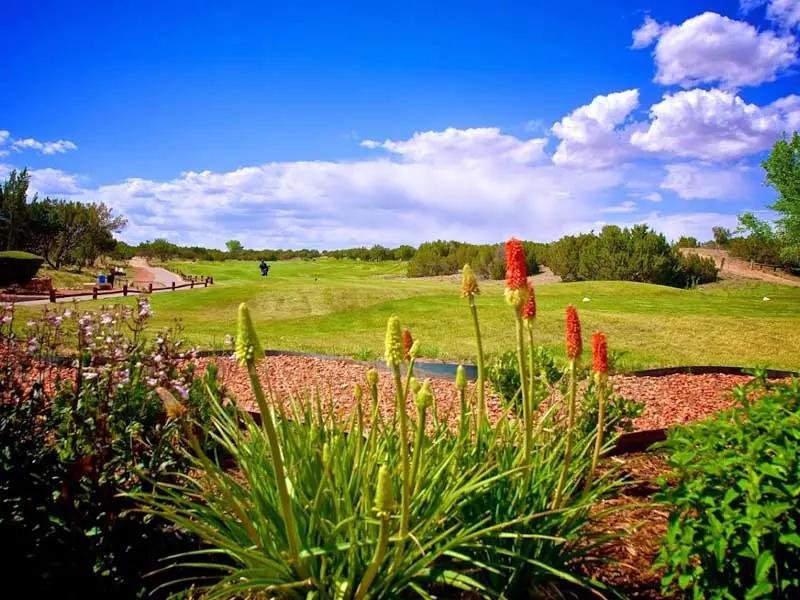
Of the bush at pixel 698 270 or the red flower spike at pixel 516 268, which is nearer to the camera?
the red flower spike at pixel 516 268

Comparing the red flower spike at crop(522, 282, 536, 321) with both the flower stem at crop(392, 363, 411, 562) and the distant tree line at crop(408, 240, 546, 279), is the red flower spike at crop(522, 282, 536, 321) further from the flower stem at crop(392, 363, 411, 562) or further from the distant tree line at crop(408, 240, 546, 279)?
the distant tree line at crop(408, 240, 546, 279)

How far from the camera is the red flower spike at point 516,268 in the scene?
213 centimetres

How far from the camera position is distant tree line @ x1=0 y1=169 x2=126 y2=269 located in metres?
40.8

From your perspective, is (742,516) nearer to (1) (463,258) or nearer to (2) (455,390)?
(2) (455,390)

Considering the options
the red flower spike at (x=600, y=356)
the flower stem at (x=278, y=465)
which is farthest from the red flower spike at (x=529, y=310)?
the flower stem at (x=278, y=465)

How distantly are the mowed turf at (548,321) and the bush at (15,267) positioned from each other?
8122 mm

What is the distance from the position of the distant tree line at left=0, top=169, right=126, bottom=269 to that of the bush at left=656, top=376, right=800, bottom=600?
46183 millimetres

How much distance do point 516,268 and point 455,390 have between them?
15.9ft

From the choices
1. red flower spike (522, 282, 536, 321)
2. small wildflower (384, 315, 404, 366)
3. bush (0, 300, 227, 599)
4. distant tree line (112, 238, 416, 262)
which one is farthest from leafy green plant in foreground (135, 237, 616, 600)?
distant tree line (112, 238, 416, 262)

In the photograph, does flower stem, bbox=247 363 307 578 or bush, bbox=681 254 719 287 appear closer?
flower stem, bbox=247 363 307 578

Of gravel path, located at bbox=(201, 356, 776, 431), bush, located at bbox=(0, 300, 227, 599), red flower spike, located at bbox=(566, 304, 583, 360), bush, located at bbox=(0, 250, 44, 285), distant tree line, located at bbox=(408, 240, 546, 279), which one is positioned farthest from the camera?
distant tree line, located at bbox=(408, 240, 546, 279)

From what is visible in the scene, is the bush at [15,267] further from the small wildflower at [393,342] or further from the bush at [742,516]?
the bush at [742,516]

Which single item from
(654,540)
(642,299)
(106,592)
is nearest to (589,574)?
(654,540)

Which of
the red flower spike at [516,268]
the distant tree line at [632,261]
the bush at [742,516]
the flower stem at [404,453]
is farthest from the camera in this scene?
the distant tree line at [632,261]
